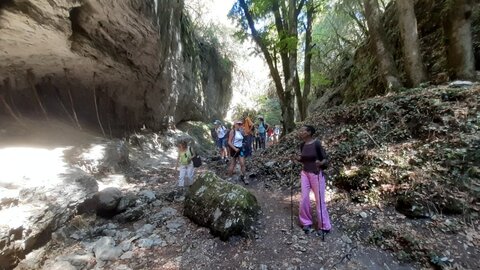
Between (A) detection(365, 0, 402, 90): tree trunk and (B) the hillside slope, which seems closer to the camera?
(B) the hillside slope

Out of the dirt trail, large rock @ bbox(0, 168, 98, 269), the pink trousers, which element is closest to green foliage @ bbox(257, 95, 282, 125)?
large rock @ bbox(0, 168, 98, 269)

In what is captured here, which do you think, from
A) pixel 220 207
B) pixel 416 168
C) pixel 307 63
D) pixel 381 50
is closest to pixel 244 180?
pixel 220 207

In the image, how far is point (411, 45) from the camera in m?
8.00

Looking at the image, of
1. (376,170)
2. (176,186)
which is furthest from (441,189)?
(176,186)

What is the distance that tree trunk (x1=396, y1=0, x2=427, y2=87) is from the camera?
794 centimetres

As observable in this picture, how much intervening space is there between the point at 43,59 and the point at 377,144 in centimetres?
964

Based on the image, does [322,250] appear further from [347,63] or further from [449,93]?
[347,63]

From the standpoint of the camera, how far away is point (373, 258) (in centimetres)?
418

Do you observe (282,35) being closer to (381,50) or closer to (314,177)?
(381,50)

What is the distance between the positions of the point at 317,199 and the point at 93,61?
8.56 metres

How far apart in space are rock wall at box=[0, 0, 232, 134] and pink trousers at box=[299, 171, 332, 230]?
22.2 ft

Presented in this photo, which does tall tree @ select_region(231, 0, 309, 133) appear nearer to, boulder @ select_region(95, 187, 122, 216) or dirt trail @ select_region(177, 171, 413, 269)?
dirt trail @ select_region(177, 171, 413, 269)

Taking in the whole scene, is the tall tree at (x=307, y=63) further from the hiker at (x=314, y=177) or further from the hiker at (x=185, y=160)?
the hiker at (x=314, y=177)

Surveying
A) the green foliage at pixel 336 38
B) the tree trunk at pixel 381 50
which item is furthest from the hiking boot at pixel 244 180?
the green foliage at pixel 336 38
